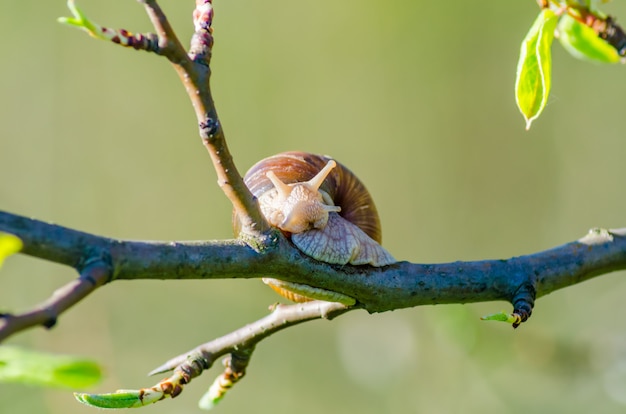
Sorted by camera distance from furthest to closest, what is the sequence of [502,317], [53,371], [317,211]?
[317,211] < [502,317] < [53,371]

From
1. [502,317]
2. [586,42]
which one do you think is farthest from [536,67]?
[502,317]

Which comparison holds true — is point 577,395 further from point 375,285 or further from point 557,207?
point 375,285

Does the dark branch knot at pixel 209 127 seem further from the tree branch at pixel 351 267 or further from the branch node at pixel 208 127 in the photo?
the tree branch at pixel 351 267

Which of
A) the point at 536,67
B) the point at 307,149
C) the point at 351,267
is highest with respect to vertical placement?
the point at 536,67

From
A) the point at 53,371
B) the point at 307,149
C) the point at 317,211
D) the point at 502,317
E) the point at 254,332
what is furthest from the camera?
the point at 307,149

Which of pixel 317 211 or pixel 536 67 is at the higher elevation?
pixel 536 67

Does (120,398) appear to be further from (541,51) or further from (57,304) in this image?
(541,51)

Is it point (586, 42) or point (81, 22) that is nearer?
point (81, 22)
